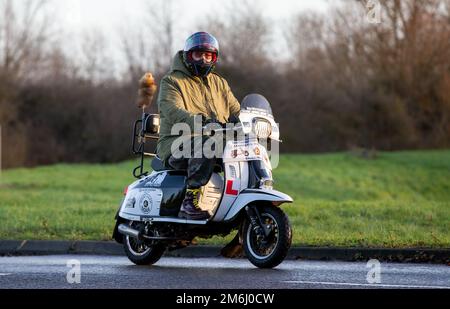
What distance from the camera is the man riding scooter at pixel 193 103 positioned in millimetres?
9727

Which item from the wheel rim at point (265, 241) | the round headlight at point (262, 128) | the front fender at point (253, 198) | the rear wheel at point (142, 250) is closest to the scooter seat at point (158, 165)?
the rear wheel at point (142, 250)

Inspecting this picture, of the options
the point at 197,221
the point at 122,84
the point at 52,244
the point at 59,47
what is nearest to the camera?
the point at 197,221

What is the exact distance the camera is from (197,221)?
978 centimetres

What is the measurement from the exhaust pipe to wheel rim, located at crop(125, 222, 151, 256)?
8cm

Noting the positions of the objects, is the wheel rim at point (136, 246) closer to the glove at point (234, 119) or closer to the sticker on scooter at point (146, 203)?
the sticker on scooter at point (146, 203)

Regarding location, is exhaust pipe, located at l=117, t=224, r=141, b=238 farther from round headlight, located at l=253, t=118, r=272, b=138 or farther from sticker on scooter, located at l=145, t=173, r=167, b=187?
round headlight, located at l=253, t=118, r=272, b=138

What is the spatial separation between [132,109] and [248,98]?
3754 centimetres

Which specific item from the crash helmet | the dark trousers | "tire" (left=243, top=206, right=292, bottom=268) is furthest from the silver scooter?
the crash helmet

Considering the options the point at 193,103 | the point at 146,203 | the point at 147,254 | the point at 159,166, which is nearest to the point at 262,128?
the point at 193,103

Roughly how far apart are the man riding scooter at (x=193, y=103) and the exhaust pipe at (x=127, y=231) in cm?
75

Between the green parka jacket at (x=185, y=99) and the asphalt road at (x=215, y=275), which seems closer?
the asphalt road at (x=215, y=275)

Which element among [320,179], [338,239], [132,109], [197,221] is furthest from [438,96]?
[197,221]
